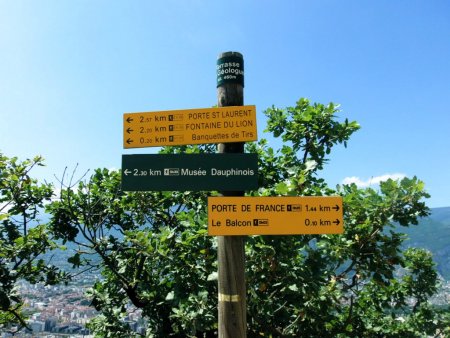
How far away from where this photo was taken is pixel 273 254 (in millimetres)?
4711

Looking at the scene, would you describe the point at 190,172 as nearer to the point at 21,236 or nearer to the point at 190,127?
the point at 190,127

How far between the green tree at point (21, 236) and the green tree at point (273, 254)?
63cm

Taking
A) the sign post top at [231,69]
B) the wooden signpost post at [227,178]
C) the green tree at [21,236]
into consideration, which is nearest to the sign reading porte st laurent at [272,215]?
the wooden signpost post at [227,178]

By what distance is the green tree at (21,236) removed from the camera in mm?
7375

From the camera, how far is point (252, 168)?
336 centimetres

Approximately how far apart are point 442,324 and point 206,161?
42.5 feet

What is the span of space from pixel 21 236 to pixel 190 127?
6723 mm

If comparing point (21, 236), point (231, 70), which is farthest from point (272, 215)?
point (21, 236)

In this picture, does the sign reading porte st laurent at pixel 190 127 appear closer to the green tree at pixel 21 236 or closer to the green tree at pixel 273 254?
the green tree at pixel 273 254

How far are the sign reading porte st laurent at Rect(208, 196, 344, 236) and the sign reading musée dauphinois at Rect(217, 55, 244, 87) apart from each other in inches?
47.8

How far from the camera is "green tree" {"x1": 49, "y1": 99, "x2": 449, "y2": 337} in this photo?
5039 mm

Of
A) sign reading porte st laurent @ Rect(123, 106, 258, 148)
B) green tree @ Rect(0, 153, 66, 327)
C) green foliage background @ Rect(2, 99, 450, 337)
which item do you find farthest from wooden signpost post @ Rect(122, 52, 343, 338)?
green tree @ Rect(0, 153, 66, 327)

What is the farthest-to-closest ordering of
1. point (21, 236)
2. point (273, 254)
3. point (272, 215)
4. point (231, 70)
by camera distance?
1. point (21, 236)
2. point (273, 254)
3. point (231, 70)
4. point (272, 215)

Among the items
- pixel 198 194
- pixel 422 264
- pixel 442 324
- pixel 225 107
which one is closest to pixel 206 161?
pixel 225 107
